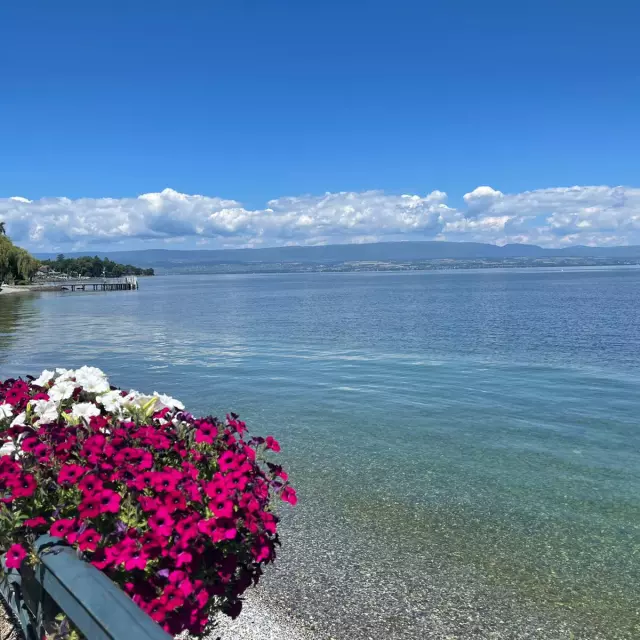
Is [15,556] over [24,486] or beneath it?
beneath

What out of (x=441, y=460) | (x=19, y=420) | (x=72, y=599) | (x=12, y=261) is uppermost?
(x=12, y=261)

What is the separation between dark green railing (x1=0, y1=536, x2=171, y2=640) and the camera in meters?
2.40

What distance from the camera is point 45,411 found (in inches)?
181

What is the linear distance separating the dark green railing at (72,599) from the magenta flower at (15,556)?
83 millimetres

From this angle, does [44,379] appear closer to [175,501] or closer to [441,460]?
[175,501]

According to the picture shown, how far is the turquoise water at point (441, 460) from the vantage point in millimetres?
6805

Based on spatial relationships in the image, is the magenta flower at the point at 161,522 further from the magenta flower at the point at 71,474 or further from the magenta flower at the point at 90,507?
the magenta flower at the point at 71,474

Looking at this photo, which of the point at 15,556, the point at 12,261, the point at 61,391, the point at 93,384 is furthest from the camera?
the point at 12,261

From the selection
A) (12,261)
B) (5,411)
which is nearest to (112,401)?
(5,411)

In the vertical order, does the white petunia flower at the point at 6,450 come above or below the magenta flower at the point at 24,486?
above

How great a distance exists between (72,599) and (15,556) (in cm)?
68

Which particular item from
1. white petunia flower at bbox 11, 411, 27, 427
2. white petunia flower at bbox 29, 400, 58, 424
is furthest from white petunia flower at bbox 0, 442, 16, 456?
white petunia flower at bbox 29, 400, 58, 424

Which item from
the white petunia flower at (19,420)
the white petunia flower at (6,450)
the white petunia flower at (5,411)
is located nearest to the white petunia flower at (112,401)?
the white petunia flower at (19,420)

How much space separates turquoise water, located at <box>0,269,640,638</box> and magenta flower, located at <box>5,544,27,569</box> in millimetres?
3608
